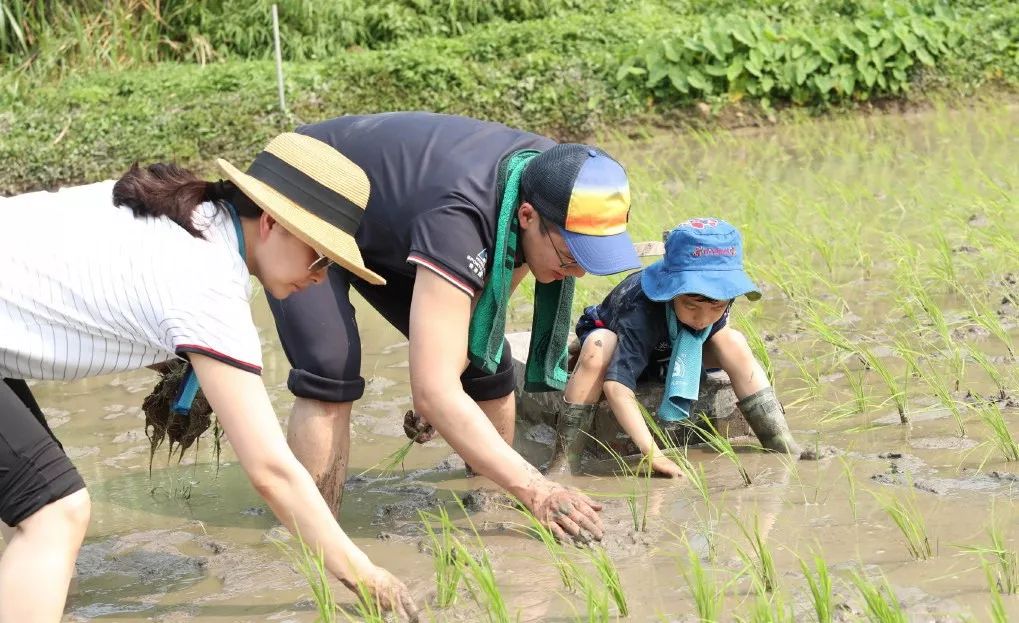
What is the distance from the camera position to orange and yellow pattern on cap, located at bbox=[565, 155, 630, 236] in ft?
8.98

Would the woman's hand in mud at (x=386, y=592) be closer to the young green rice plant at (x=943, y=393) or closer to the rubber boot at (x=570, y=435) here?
the rubber boot at (x=570, y=435)

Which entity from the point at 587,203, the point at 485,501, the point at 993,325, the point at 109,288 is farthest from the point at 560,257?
the point at 993,325

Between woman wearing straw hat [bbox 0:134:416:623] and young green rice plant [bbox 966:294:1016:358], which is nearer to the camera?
woman wearing straw hat [bbox 0:134:416:623]

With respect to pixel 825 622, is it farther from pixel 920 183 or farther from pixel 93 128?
pixel 93 128

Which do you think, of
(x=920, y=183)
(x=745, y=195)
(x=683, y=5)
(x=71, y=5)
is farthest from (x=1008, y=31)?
(x=71, y=5)

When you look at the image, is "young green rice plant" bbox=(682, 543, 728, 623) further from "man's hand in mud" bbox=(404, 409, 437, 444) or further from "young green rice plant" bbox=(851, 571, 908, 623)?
"man's hand in mud" bbox=(404, 409, 437, 444)

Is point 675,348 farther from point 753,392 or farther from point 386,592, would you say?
point 386,592

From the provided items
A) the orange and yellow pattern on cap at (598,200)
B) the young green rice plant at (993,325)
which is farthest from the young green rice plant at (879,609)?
the young green rice plant at (993,325)

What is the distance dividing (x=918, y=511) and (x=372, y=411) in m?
1.99

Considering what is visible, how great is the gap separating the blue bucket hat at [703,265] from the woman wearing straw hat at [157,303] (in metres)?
1.21

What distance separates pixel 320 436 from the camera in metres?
3.10

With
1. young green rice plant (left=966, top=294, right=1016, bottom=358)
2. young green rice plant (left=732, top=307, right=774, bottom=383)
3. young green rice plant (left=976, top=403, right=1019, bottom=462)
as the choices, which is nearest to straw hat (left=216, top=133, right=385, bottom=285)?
young green rice plant (left=976, top=403, right=1019, bottom=462)

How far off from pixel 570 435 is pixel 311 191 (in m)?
1.50

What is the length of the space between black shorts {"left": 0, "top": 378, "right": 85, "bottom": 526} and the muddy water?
2.03ft
